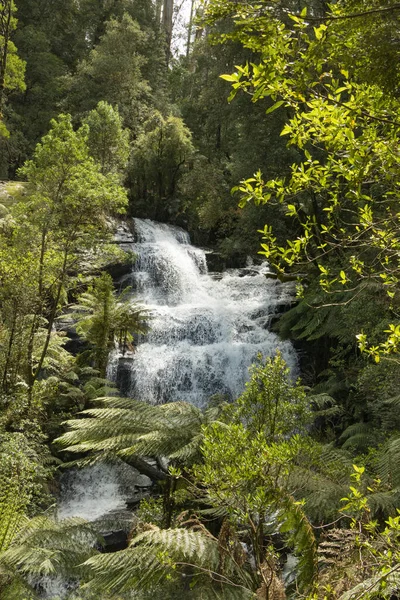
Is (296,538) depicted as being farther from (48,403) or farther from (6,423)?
(48,403)

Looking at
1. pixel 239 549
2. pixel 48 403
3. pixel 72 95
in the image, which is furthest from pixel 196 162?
pixel 239 549

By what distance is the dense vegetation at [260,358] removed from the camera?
2.25m

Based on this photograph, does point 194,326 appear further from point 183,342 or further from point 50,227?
point 50,227

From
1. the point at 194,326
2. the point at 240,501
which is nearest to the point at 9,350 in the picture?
the point at 240,501

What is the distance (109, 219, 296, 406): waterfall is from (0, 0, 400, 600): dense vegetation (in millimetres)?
795

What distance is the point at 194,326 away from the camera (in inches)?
506

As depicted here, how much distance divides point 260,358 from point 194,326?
29.6 feet

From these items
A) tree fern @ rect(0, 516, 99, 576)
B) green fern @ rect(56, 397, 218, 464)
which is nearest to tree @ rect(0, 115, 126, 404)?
green fern @ rect(56, 397, 218, 464)

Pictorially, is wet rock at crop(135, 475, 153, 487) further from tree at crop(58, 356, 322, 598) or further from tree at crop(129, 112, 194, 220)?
tree at crop(129, 112, 194, 220)

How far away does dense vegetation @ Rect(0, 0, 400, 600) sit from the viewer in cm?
225

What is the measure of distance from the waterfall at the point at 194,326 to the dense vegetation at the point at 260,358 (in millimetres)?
795

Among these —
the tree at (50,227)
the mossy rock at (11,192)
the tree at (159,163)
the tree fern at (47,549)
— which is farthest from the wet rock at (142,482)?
the tree at (159,163)

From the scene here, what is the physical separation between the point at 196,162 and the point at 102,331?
36.7ft

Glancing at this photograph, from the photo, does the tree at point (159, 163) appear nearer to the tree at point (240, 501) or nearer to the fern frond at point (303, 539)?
the tree at point (240, 501)
